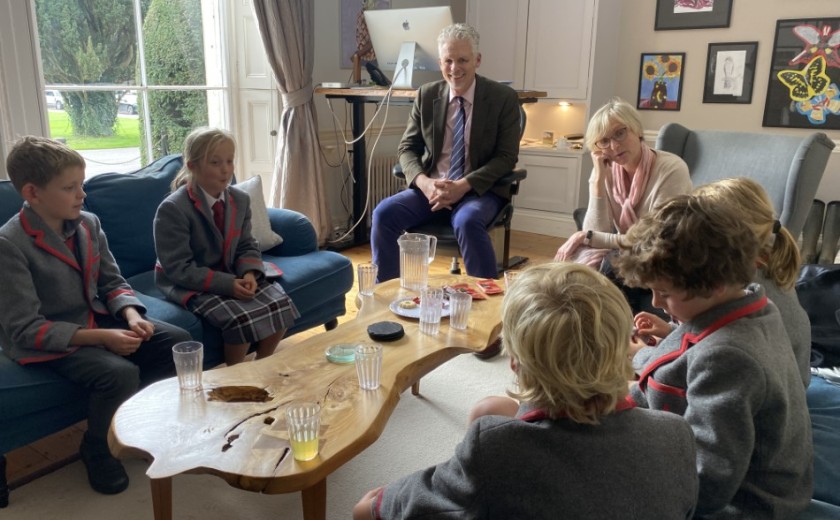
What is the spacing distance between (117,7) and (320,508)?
2964 millimetres

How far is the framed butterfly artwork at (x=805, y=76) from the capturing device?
3988 millimetres

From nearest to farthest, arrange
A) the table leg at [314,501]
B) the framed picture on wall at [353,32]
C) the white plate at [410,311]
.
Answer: the table leg at [314,501] → the white plate at [410,311] → the framed picture on wall at [353,32]

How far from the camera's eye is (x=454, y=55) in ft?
9.89

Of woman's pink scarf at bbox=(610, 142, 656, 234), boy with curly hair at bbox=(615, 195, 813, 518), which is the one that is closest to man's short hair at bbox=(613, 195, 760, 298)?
boy with curly hair at bbox=(615, 195, 813, 518)

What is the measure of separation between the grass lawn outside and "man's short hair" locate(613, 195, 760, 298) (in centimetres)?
290

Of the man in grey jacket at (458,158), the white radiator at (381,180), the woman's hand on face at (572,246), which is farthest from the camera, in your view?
the white radiator at (381,180)

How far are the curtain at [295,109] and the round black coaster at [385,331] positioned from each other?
239cm

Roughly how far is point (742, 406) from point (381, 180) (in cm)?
394

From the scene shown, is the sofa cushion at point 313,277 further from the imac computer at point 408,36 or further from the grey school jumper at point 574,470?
the grey school jumper at point 574,470

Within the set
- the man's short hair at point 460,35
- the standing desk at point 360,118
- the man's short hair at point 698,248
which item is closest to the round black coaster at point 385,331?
the man's short hair at point 698,248

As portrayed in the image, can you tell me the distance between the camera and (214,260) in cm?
236

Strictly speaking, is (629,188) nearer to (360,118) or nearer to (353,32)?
(360,118)

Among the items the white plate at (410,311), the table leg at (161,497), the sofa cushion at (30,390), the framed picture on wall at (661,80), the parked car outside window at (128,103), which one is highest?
the framed picture on wall at (661,80)

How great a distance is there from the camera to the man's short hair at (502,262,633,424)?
36.6 inches
